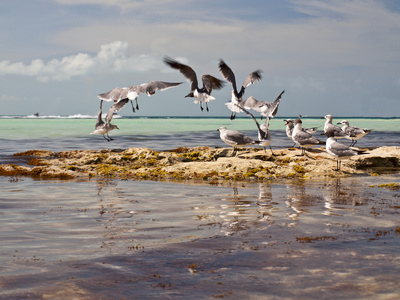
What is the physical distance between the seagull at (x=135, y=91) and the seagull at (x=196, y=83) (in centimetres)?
147

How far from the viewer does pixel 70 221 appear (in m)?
7.81

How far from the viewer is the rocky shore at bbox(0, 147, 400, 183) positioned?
48.1 feet

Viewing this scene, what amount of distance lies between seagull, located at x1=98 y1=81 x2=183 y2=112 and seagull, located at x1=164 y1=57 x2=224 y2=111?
57.9 inches

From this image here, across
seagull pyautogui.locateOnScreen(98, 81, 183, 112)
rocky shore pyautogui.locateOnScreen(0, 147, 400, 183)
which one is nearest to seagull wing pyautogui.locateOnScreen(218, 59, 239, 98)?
seagull pyautogui.locateOnScreen(98, 81, 183, 112)

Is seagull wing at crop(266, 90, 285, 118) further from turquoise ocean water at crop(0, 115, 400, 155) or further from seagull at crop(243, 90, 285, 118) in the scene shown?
turquoise ocean water at crop(0, 115, 400, 155)

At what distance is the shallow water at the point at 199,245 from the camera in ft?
15.7

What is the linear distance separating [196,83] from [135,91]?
11.5ft

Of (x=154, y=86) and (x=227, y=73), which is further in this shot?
(x=227, y=73)

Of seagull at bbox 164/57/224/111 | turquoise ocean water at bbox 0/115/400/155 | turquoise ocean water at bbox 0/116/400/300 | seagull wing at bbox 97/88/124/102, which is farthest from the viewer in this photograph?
turquoise ocean water at bbox 0/115/400/155

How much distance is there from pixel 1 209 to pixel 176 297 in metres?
5.45

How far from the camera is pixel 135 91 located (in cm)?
1909

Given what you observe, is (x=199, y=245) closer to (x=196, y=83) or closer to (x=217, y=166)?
(x=217, y=166)

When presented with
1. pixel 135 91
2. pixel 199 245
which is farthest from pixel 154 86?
pixel 199 245

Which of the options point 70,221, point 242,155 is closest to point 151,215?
point 70,221
